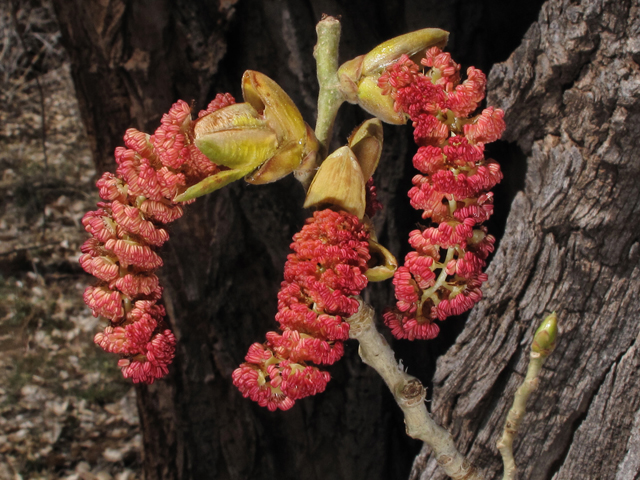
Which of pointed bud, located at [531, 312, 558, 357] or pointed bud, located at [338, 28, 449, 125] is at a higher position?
pointed bud, located at [338, 28, 449, 125]

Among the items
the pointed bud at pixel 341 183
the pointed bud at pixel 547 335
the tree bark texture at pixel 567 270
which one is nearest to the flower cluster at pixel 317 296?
the pointed bud at pixel 341 183

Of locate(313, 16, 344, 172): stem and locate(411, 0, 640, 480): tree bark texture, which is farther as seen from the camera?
locate(411, 0, 640, 480): tree bark texture

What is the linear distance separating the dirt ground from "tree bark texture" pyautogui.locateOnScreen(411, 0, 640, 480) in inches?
53.7

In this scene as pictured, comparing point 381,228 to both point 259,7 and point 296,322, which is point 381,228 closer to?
point 259,7

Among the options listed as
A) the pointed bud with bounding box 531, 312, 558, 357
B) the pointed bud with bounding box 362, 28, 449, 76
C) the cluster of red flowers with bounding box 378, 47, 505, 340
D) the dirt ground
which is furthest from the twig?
the dirt ground

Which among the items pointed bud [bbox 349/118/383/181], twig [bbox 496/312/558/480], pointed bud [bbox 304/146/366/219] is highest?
pointed bud [bbox 349/118/383/181]

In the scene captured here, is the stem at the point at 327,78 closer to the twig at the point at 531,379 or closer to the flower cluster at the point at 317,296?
the flower cluster at the point at 317,296

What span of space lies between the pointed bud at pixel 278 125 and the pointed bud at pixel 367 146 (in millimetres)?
67

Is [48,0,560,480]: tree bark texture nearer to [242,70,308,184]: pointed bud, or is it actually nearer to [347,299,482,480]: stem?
[347,299,482,480]: stem

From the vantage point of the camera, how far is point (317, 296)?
1.83 feet

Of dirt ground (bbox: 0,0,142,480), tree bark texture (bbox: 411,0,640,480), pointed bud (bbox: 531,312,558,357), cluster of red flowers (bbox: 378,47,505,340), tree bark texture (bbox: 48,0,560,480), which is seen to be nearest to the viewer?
cluster of red flowers (bbox: 378,47,505,340)

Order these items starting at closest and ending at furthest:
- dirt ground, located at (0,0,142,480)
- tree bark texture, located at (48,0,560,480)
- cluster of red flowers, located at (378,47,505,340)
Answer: cluster of red flowers, located at (378,47,505,340), tree bark texture, located at (48,0,560,480), dirt ground, located at (0,0,142,480)

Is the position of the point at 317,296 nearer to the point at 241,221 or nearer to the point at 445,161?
the point at 445,161

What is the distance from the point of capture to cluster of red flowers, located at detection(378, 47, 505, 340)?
54 cm
